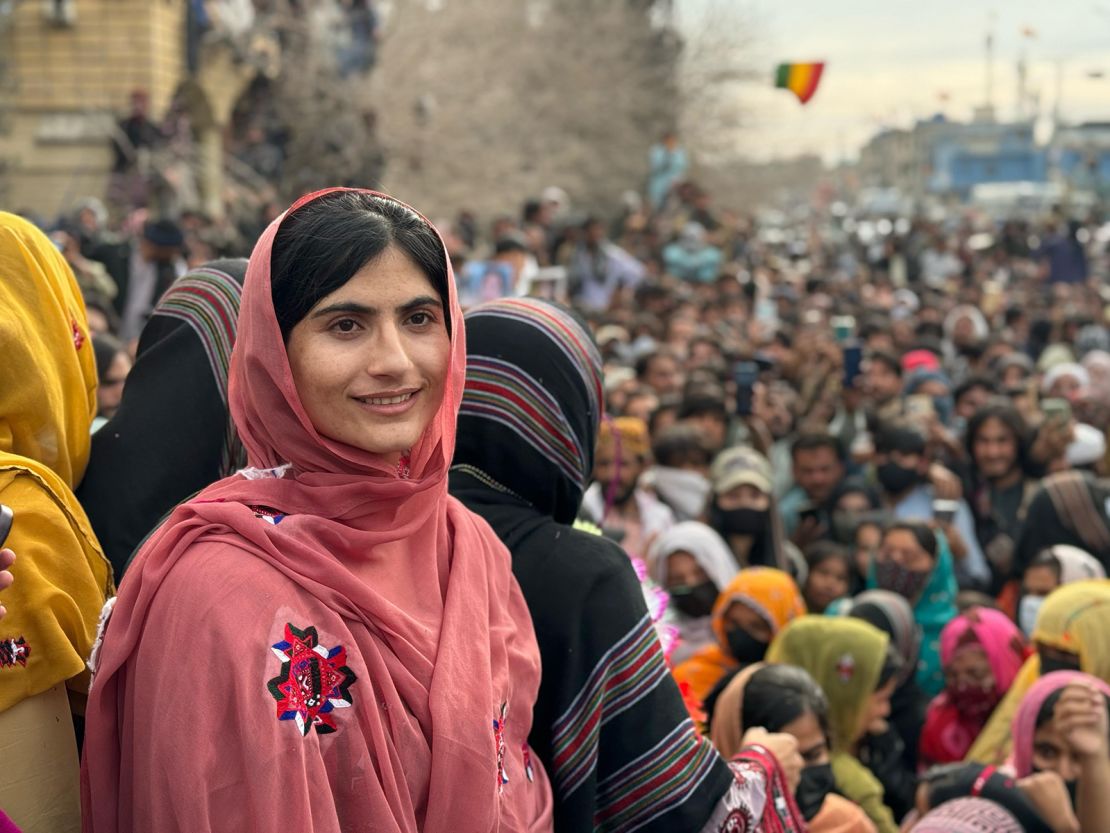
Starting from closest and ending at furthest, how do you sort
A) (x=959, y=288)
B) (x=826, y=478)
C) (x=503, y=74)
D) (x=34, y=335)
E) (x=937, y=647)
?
(x=34, y=335)
(x=937, y=647)
(x=826, y=478)
(x=959, y=288)
(x=503, y=74)

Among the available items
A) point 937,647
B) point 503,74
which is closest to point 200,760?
point 937,647

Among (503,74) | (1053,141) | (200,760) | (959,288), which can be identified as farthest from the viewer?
(1053,141)

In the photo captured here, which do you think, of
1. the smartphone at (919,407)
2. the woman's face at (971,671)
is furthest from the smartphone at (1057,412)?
the woman's face at (971,671)

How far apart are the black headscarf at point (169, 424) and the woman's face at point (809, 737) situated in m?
1.63

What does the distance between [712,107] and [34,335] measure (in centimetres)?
3084

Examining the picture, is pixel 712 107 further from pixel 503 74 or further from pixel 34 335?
pixel 34 335

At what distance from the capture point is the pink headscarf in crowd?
11.4 ft

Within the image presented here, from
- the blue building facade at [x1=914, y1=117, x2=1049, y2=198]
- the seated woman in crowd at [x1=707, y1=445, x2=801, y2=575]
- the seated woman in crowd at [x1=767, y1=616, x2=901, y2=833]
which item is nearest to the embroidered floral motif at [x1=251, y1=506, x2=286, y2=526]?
the seated woman in crowd at [x1=767, y1=616, x2=901, y2=833]

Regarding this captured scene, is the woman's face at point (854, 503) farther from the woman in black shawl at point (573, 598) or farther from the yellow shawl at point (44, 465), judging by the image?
the yellow shawl at point (44, 465)

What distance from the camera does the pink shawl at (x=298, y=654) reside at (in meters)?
1.64

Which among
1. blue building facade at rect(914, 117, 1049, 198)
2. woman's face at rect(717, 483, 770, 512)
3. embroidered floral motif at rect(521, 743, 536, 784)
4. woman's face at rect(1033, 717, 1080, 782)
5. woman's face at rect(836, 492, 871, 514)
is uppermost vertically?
embroidered floral motif at rect(521, 743, 536, 784)

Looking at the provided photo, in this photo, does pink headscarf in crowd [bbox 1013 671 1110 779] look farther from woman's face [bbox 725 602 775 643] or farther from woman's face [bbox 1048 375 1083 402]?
woman's face [bbox 1048 375 1083 402]

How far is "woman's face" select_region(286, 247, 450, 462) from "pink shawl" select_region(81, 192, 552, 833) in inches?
1.2

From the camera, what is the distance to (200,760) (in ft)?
5.31
